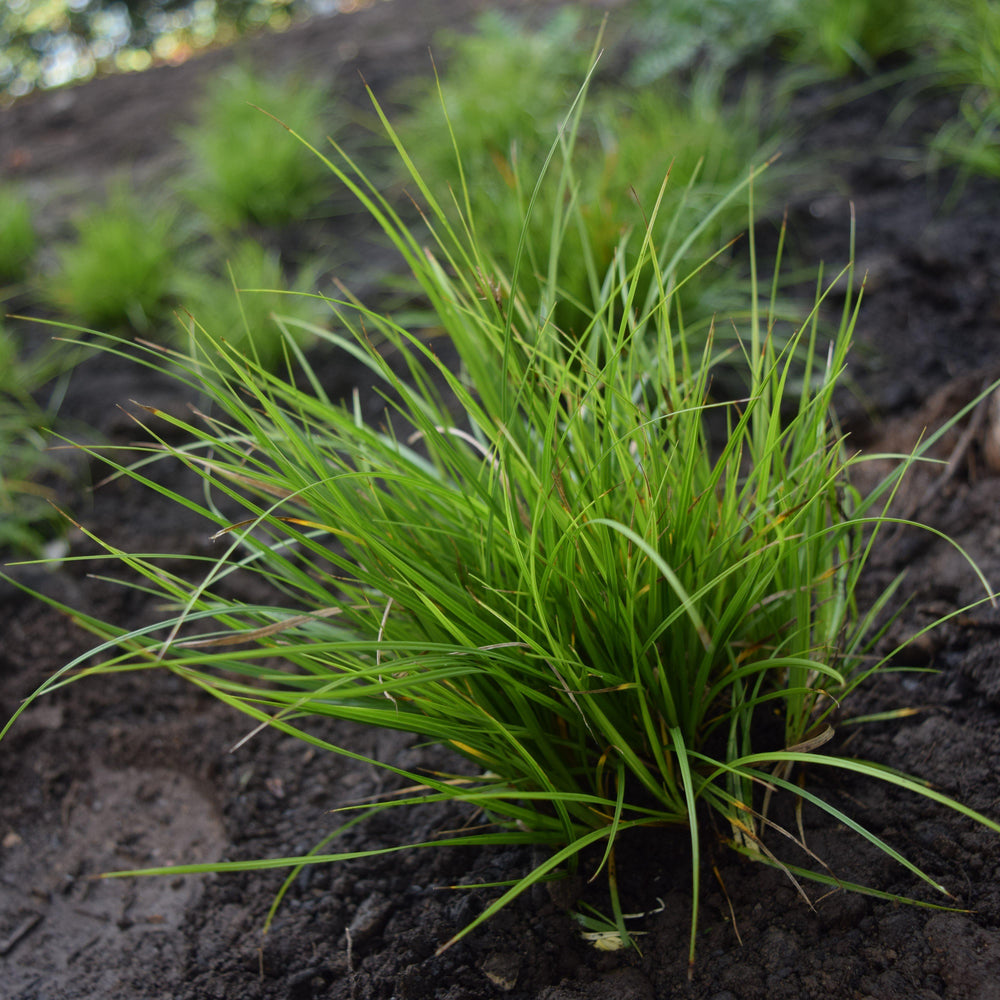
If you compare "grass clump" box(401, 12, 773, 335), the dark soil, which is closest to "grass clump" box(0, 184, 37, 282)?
the dark soil

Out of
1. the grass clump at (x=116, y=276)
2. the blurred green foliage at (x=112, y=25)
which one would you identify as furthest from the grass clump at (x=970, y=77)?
the blurred green foliage at (x=112, y=25)

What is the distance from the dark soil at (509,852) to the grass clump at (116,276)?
0.94ft

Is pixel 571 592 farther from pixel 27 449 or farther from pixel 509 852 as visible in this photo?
pixel 27 449

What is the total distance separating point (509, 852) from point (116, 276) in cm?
255

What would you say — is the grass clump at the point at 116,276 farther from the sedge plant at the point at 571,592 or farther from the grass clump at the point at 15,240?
the sedge plant at the point at 571,592

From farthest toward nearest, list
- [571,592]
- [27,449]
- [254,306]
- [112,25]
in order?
[112,25] → [254,306] → [27,449] → [571,592]

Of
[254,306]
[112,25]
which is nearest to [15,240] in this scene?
[254,306]

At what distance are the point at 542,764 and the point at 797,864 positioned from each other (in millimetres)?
395

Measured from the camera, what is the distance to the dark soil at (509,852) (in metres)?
1.08

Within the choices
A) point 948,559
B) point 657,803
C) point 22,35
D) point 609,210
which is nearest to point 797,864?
point 657,803

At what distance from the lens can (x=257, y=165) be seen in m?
3.21

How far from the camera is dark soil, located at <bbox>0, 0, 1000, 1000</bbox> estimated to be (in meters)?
1.08

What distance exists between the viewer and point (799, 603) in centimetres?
116

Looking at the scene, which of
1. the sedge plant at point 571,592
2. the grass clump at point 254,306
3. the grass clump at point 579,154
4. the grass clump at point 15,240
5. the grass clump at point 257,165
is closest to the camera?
the sedge plant at point 571,592
